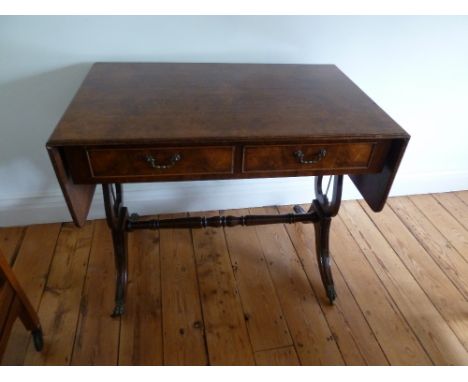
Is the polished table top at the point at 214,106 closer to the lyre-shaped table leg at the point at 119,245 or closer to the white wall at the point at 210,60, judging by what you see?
the white wall at the point at 210,60

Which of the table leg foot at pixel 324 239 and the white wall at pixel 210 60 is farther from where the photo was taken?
the table leg foot at pixel 324 239

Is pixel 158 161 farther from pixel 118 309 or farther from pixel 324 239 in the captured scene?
pixel 324 239

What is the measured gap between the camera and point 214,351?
131cm

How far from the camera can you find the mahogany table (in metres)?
0.94

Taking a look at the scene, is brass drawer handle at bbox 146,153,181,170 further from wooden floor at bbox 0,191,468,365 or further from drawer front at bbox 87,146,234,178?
wooden floor at bbox 0,191,468,365

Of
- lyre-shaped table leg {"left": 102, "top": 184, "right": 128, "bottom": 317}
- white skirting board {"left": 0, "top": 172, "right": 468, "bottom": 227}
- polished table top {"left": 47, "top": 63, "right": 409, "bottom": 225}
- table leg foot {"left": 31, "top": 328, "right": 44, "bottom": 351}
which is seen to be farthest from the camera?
white skirting board {"left": 0, "top": 172, "right": 468, "bottom": 227}

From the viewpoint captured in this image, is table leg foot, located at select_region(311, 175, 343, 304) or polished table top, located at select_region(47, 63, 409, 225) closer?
polished table top, located at select_region(47, 63, 409, 225)

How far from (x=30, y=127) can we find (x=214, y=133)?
1037 millimetres

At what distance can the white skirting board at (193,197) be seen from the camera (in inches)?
69.0

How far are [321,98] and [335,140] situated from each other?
0.81 ft

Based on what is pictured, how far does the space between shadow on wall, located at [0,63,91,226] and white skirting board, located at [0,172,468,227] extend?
4 cm

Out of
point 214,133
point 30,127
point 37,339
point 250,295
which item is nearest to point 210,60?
point 214,133

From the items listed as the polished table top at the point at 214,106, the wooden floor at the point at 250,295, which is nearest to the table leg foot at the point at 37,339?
the wooden floor at the point at 250,295

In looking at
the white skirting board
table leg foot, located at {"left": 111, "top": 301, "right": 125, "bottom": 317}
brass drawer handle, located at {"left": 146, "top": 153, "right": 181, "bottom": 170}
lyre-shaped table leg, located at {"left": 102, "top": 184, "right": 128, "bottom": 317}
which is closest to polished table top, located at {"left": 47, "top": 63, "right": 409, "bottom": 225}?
brass drawer handle, located at {"left": 146, "top": 153, "right": 181, "bottom": 170}
